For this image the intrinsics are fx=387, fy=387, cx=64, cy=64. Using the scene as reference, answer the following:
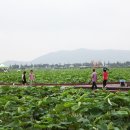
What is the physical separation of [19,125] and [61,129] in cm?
67

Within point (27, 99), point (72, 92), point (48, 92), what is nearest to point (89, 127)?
point (27, 99)

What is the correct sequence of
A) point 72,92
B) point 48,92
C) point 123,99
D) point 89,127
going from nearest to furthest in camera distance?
point 89,127
point 123,99
point 72,92
point 48,92

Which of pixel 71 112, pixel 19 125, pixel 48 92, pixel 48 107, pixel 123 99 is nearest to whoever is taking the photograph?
pixel 19 125

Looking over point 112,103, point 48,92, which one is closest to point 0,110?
point 112,103

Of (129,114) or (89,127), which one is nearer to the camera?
(89,127)

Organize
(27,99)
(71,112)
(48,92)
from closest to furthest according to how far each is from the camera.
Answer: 1. (71,112)
2. (27,99)
3. (48,92)

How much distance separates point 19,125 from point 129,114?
1.74 m

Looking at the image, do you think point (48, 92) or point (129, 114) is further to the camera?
point (48, 92)

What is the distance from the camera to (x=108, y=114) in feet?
20.2

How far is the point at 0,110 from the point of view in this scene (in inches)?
300

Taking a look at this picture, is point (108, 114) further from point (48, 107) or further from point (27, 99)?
point (27, 99)

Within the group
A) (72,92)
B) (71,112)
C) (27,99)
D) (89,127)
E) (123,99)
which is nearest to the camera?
(89,127)

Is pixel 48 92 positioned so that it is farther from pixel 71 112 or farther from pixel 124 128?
pixel 124 128

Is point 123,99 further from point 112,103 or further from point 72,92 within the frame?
point 72,92
